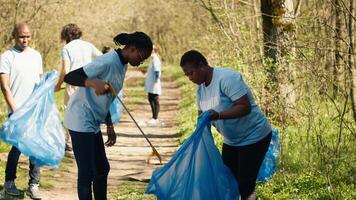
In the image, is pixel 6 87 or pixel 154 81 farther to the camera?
pixel 154 81

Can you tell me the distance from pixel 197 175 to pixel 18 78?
274 centimetres

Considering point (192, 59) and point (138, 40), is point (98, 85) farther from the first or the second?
point (192, 59)

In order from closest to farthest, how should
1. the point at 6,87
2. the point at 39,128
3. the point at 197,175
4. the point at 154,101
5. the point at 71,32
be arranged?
the point at 197,175 → the point at 6,87 → the point at 39,128 → the point at 71,32 → the point at 154,101

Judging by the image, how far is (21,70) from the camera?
26.8 ft

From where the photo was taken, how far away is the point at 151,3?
4278 centimetres

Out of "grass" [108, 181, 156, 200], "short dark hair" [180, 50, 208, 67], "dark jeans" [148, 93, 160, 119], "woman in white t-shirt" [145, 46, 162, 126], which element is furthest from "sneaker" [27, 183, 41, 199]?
"dark jeans" [148, 93, 160, 119]

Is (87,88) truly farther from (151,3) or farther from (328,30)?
(151,3)

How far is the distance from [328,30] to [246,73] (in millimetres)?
4001

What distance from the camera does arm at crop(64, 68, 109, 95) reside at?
250 inches

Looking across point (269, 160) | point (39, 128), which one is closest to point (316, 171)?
point (269, 160)

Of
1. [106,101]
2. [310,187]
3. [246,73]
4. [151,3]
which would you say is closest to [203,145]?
[106,101]

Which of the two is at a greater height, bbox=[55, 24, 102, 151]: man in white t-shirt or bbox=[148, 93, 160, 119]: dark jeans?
bbox=[55, 24, 102, 151]: man in white t-shirt

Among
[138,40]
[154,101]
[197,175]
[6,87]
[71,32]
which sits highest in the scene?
[138,40]

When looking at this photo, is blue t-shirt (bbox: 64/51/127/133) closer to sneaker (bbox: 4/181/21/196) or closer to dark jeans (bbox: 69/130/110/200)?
dark jeans (bbox: 69/130/110/200)
